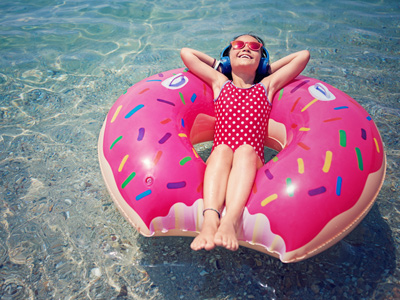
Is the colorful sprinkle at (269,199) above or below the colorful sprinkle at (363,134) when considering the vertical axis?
below

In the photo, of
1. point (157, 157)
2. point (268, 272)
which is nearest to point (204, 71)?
point (157, 157)

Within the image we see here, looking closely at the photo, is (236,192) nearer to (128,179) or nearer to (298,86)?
(128,179)

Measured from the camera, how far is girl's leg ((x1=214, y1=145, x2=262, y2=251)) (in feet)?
5.76

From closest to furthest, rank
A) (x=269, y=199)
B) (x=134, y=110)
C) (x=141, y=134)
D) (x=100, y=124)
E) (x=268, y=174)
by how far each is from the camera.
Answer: (x=269, y=199)
(x=268, y=174)
(x=141, y=134)
(x=134, y=110)
(x=100, y=124)

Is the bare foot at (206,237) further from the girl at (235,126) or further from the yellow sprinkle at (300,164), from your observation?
the yellow sprinkle at (300,164)

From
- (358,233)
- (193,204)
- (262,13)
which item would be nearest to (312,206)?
(193,204)

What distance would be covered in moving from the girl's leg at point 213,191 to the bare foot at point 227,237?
0.11 feet

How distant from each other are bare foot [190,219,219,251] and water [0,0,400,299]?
1.61 feet

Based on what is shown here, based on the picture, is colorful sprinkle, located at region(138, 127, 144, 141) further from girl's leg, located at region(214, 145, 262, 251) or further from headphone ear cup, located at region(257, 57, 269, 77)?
headphone ear cup, located at region(257, 57, 269, 77)

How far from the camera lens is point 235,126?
2445 mm

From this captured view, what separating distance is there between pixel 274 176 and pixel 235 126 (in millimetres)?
620

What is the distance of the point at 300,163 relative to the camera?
1952 millimetres

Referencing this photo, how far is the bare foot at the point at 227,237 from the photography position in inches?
68.0

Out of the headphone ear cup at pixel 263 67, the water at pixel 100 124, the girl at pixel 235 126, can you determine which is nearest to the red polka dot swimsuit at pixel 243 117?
the girl at pixel 235 126
